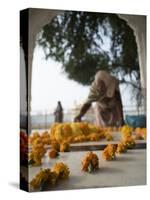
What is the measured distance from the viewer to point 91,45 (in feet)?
20.2

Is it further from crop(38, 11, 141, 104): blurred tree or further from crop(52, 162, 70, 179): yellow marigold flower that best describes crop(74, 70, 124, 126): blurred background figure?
crop(52, 162, 70, 179): yellow marigold flower

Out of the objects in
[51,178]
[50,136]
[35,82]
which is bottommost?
[51,178]

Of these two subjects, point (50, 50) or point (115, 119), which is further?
point (115, 119)

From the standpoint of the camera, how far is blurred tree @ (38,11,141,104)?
5.97 metres

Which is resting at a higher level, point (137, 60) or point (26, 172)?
point (137, 60)

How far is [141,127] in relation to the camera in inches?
253

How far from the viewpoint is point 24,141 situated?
19.4 ft

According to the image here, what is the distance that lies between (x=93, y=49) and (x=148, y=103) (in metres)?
0.87

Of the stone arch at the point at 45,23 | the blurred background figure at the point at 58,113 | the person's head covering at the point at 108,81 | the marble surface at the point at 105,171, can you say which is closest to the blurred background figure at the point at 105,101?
the person's head covering at the point at 108,81

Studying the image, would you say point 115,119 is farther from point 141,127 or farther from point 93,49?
point 93,49

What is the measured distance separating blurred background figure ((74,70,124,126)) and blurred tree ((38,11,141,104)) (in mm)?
76

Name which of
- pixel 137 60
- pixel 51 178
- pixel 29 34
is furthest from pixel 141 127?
pixel 29 34

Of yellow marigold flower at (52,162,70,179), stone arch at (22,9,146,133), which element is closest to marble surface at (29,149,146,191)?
yellow marigold flower at (52,162,70,179)

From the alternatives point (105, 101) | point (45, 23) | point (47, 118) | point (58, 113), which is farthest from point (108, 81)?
point (45, 23)
